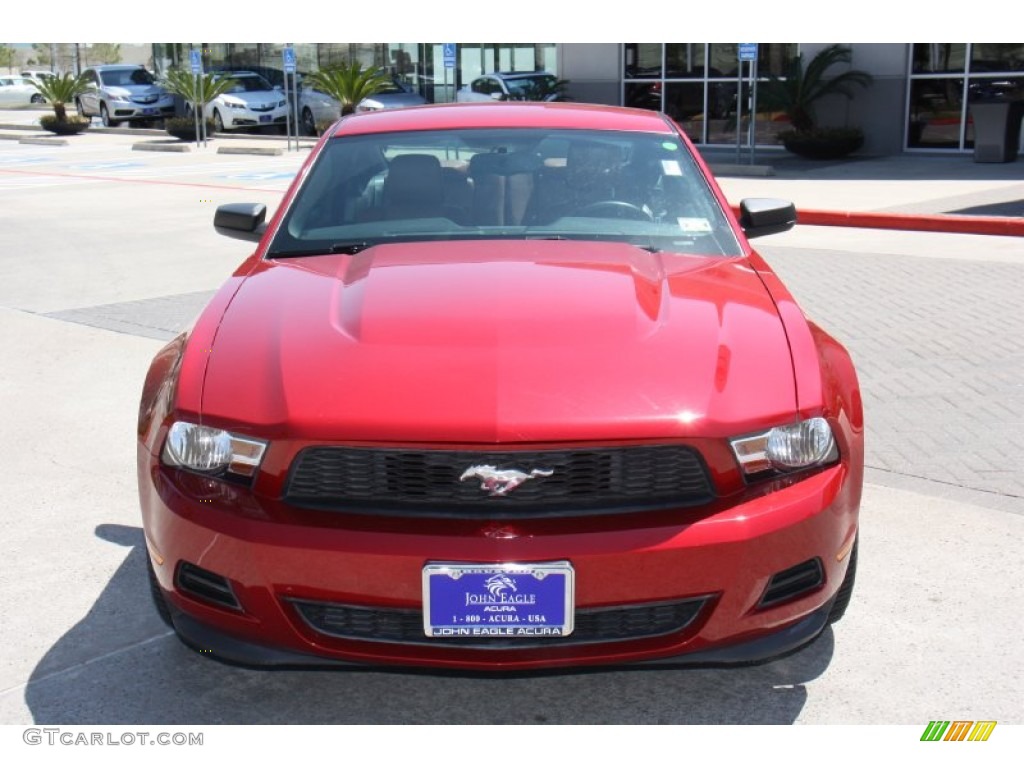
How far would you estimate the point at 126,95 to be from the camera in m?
35.2

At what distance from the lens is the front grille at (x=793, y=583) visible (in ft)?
9.62

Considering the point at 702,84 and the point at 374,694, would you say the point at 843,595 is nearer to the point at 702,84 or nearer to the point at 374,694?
the point at 374,694

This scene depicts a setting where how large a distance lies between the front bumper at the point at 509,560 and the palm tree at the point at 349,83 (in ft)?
86.7

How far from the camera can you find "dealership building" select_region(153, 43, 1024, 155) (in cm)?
2212

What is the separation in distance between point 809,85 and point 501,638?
21.6 m

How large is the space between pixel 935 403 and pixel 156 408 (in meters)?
4.27

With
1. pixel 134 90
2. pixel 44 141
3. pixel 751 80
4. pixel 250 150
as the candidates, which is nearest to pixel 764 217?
pixel 751 80

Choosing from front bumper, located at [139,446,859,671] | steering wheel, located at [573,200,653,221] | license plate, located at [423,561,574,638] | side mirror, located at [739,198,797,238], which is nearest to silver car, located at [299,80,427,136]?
side mirror, located at [739,198,797,238]

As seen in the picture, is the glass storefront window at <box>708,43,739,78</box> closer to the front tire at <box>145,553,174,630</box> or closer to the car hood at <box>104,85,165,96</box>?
the car hood at <box>104,85,165,96</box>

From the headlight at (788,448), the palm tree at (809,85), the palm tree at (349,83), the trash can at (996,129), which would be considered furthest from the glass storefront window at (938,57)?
the headlight at (788,448)

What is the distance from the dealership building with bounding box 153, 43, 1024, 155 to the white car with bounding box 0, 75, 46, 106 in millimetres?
26777

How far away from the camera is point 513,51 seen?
30734 mm

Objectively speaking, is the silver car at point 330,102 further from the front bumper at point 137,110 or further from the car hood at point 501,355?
the car hood at point 501,355
